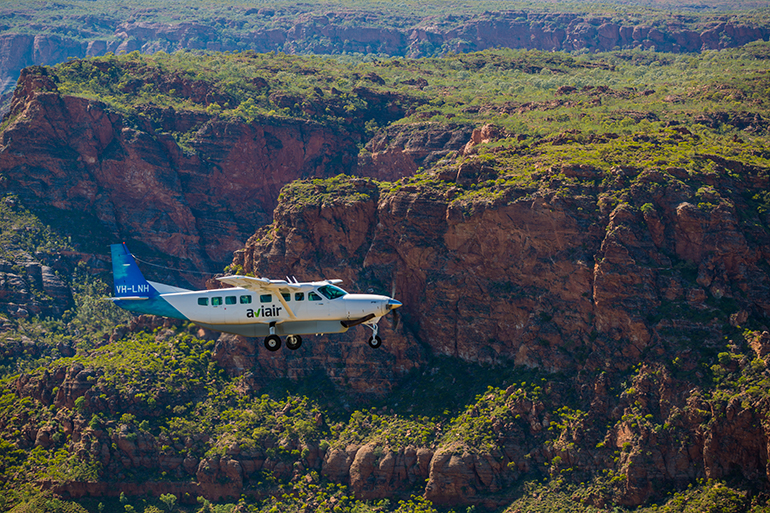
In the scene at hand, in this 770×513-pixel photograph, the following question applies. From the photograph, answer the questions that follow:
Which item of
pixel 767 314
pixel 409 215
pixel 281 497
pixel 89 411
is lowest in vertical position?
pixel 281 497

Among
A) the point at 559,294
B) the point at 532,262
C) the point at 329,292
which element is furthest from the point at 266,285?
the point at 532,262

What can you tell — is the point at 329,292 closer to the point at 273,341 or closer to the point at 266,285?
the point at 266,285

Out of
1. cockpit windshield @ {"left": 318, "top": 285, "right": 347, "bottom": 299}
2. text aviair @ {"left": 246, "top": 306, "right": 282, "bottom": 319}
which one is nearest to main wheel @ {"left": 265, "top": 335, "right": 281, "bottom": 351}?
text aviair @ {"left": 246, "top": 306, "right": 282, "bottom": 319}

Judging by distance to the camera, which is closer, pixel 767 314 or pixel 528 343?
pixel 767 314

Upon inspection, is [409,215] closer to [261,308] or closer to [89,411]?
[89,411]

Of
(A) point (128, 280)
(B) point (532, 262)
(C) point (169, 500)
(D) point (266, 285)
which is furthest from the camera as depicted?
(B) point (532, 262)

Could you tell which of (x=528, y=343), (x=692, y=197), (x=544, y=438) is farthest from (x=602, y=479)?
(x=692, y=197)

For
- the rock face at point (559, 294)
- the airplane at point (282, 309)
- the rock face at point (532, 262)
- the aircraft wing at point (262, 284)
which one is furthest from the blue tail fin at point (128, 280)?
Result: the rock face at point (559, 294)

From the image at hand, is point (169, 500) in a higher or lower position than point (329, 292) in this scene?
lower
